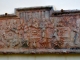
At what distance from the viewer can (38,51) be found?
3.92ft

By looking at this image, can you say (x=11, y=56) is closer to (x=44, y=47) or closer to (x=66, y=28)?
(x=44, y=47)

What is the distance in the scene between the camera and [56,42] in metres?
1.20

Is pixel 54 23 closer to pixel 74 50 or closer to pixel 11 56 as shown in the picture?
pixel 74 50

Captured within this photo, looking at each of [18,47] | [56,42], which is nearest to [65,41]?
[56,42]

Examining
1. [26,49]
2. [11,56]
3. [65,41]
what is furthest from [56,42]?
[11,56]

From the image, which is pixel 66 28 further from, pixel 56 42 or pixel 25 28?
pixel 25 28

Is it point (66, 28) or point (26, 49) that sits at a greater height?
point (66, 28)

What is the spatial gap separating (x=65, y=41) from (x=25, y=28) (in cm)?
27

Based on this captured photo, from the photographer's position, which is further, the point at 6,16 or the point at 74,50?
the point at 6,16

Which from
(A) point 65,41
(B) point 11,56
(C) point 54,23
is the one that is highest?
(C) point 54,23

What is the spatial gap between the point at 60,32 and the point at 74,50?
14 cm

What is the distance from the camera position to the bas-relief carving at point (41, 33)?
1191 millimetres

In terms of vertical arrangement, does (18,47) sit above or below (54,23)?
below

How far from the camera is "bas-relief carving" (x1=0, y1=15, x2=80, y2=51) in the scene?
119cm
